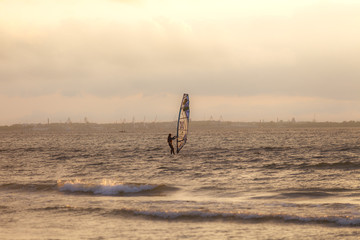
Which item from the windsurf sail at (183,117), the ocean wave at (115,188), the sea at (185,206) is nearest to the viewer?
the sea at (185,206)

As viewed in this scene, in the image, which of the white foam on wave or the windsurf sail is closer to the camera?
the white foam on wave

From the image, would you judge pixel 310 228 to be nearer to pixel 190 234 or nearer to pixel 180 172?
pixel 190 234

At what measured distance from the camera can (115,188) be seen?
20406 mm

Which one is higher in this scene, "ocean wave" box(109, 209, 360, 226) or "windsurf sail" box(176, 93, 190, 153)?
"windsurf sail" box(176, 93, 190, 153)

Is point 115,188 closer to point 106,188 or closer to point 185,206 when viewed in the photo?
point 106,188

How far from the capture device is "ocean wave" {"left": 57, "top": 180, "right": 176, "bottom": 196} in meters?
19.9

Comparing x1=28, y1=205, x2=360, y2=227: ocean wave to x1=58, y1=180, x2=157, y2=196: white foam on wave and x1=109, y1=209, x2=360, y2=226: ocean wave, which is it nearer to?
x1=109, y1=209, x2=360, y2=226: ocean wave

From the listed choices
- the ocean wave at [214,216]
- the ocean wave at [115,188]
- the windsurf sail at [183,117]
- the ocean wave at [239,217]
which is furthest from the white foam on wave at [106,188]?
the windsurf sail at [183,117]

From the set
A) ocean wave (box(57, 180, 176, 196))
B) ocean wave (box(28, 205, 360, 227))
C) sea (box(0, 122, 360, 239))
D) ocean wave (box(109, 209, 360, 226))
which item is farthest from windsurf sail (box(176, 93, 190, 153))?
ocean wave (box(109, 209, 360, 226))

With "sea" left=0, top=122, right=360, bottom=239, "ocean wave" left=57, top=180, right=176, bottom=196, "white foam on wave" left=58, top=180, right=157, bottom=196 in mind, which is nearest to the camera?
"sea" left=0, top=122, right=360, bottom=239

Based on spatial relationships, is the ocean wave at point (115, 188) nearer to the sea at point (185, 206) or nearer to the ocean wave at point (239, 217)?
the sea at point (185, 206)

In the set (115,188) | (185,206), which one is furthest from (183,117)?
(185,206)

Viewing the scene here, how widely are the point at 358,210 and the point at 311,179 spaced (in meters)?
10.0

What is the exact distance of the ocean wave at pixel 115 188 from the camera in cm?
1989
